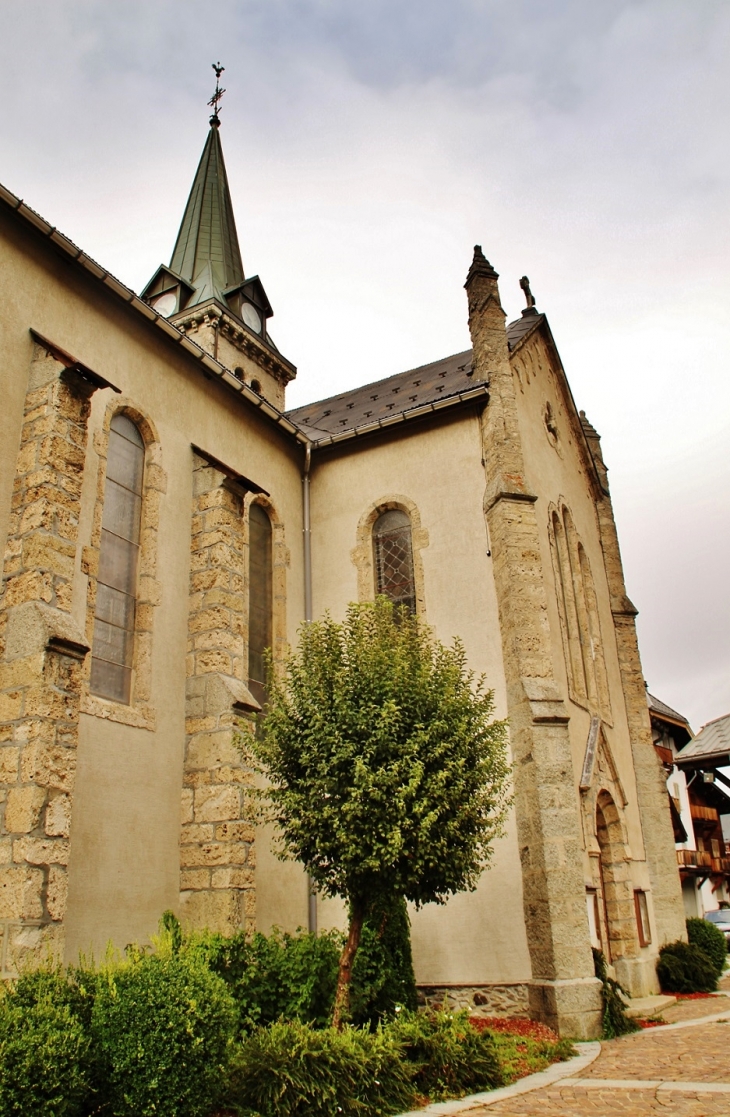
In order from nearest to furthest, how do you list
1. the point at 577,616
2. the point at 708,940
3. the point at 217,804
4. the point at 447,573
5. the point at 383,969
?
the point at 383,969 → the point at 217,804 → the point at 447,573 → the point at 577,616 → the point at 708,940

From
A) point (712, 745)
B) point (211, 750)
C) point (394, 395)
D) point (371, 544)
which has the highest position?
point (394, 395)

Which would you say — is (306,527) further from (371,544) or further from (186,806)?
(186,806)

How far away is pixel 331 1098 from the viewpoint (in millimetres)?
5645

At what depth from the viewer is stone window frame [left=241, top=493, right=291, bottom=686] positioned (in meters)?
12.6

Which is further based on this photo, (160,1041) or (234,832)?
(234,832)

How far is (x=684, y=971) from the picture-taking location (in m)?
14.3

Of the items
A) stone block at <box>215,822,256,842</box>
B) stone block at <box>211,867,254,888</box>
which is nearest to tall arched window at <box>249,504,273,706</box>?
stone block at <box>215,822,256,842</box>

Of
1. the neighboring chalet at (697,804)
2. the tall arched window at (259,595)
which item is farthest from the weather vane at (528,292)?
the neighboring chalet at (697,804)

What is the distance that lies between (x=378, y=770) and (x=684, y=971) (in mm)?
9696

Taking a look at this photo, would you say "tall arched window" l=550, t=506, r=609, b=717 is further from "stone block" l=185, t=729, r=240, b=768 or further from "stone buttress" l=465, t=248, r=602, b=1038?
"stone block" l=185, t=729, r=240, b=768

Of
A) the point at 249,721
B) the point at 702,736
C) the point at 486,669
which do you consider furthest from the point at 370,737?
the point at 702,736

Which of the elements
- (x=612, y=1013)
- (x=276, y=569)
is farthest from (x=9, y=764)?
(x=612, y=1013)

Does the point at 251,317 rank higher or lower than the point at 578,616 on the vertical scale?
→ higher

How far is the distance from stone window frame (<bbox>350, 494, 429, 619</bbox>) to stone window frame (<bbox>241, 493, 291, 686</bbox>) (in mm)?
1165
